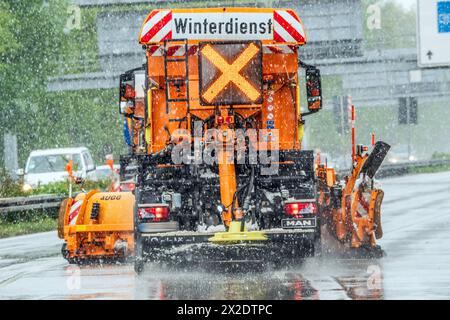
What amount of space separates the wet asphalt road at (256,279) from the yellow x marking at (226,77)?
205 centimetres

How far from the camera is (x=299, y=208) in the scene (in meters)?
13.9

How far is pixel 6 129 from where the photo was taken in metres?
47.2

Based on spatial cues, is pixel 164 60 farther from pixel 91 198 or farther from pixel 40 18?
pixel 40 18

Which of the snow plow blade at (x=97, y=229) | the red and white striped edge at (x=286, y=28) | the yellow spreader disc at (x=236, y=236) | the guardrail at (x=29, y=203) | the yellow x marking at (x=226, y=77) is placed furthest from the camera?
the guardrail at (x=29, y=203)

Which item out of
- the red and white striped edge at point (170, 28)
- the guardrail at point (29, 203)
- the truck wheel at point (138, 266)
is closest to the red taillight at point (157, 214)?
the truck wheel at point (138, 266)

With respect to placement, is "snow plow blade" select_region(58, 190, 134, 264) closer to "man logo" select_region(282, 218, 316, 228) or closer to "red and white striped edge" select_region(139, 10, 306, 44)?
"red and white striped edge" select_region(139, 10, 306, 44)

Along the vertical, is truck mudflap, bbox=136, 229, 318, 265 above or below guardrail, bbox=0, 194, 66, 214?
above

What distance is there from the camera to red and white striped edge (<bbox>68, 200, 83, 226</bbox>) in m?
16.0

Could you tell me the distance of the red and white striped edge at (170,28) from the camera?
48.8 ft

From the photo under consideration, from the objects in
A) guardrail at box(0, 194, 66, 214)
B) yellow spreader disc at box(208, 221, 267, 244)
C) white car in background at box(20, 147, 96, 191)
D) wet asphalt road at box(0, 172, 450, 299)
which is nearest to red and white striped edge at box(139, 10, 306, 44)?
yellow spreader disc at box(208, 221, 267, 244)

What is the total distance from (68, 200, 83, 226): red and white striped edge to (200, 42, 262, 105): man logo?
2682 millimetres

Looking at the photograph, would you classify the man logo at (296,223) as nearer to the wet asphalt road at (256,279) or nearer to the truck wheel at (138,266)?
the wet asphalt road at (256,279)

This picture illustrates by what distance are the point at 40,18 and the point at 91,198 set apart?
3018 centimetres

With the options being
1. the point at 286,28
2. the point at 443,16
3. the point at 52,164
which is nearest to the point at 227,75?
the point at 286,28
